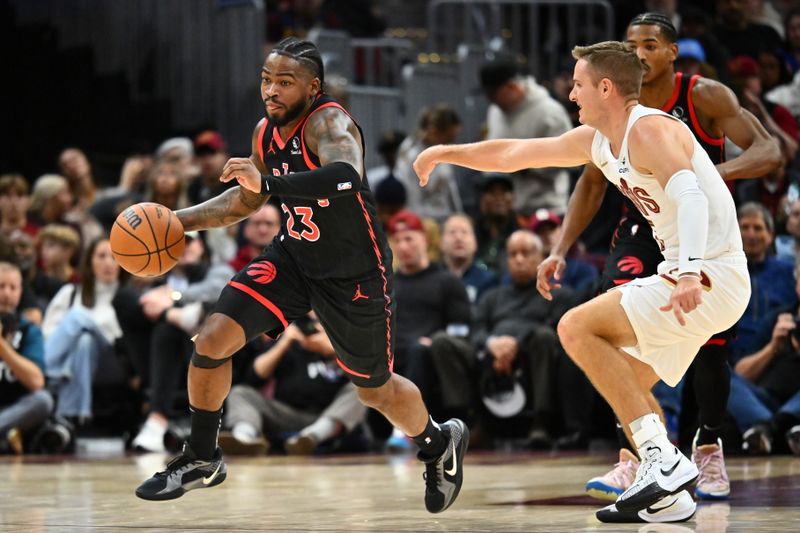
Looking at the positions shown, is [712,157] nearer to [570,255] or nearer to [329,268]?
[329,268]

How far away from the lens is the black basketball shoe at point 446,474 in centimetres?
549

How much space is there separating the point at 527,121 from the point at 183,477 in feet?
21.5

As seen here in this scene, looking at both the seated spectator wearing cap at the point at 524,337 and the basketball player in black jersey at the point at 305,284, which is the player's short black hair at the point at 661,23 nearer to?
the basketball player in black jersey at the point at 305,284

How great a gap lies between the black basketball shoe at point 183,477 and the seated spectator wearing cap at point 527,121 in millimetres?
5992

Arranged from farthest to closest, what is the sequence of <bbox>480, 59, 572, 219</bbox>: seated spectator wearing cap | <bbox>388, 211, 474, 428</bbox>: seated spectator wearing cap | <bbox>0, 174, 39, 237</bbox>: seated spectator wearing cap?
<bbox>0, 174, 39, 237</bbox>: seated spectator wearing cap → <bbox>480, 59, 572, 219</bbox>: seated spectator wearing cap → <bbox>388, 211, 474, 428</bbox>: seated spectator wearing cap

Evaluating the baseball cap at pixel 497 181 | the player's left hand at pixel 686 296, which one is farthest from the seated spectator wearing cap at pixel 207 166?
the player's left hand at pixel 686 296

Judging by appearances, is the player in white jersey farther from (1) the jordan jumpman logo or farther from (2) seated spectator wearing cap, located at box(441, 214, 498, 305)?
(2) seated spectator wearing cap, located at box(441, 214, 498, 305)

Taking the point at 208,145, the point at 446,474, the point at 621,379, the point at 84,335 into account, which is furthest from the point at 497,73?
the point at 621,379

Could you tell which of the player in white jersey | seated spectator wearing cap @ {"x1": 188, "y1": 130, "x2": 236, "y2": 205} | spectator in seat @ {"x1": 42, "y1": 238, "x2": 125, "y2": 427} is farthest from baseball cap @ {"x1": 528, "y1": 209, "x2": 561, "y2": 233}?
the player in white jersey

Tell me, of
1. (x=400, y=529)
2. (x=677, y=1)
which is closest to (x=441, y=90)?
(x=677, y=1)

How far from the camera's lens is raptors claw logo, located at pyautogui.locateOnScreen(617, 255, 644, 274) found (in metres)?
→ 5.85

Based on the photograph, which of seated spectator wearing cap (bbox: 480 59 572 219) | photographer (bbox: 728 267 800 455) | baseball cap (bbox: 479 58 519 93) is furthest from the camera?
baseball cap (bbox: 479 58 519 93)

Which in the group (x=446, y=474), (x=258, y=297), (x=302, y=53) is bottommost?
(x=446, y=474)

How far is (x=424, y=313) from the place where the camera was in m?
10.0
